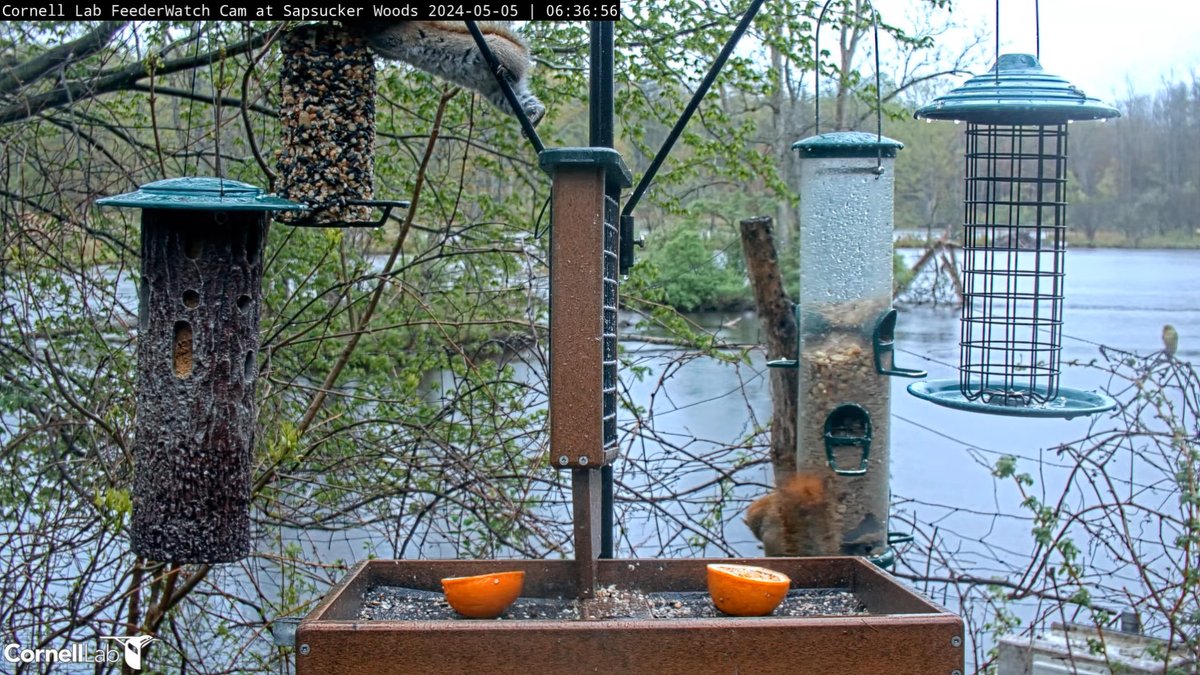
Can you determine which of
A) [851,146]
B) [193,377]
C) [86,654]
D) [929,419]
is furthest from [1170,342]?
[86,654]

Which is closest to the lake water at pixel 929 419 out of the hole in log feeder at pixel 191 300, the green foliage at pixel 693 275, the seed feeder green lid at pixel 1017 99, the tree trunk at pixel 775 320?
the green foliage at pixel 693 275

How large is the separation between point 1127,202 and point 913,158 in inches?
79.3

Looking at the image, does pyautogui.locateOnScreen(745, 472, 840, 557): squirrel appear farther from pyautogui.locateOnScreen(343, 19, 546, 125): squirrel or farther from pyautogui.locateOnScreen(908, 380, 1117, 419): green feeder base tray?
pyautogui.locateOnScreen(343, 19, 546, 125): squirrel

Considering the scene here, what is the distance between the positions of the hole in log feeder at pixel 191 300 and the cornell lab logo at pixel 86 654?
5.36 feet

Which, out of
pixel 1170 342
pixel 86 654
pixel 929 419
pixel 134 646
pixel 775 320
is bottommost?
pixel 86 654

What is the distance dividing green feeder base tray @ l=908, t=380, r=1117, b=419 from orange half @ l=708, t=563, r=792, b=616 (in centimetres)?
109

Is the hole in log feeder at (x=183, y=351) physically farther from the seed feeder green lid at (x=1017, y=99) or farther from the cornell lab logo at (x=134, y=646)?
the seed feeder green lid at (x=1017, y=99)

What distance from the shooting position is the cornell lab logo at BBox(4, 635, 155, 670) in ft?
12.0

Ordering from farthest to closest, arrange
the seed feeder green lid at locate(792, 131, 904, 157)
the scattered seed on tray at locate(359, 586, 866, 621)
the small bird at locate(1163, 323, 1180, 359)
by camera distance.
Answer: the small bird at locate(1163, 323, 1180, 359) < the seed feeder green lid at locate(792, 131, 904, 157) < the scattered seed on tray at locate(359, 586, 866, 621)

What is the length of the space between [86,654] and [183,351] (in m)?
2.13

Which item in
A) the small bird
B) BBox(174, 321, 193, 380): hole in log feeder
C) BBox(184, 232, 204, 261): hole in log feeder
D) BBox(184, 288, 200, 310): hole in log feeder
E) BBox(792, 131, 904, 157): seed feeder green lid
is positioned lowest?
the small bird

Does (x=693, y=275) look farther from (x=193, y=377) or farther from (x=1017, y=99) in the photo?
(x=193, y=377)

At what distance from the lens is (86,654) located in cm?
408

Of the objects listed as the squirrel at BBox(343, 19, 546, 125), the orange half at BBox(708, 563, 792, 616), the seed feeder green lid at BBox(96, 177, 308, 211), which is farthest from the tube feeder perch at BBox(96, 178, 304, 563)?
the orange half at BBox(708, 563, 792, 616)
